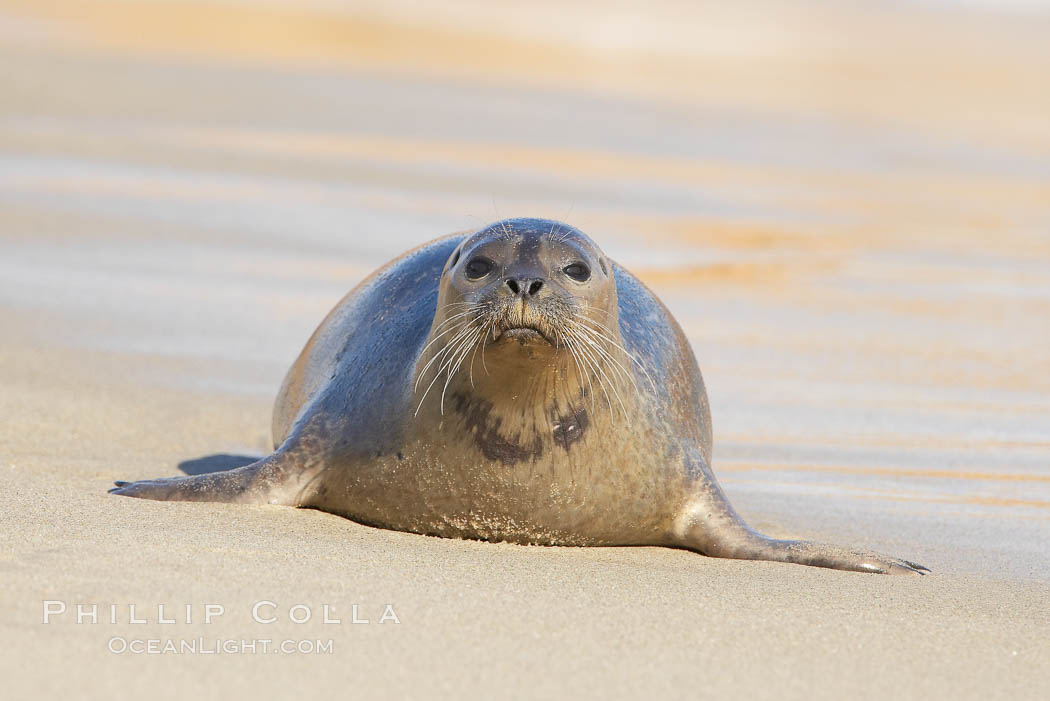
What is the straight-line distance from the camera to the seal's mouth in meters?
4.44

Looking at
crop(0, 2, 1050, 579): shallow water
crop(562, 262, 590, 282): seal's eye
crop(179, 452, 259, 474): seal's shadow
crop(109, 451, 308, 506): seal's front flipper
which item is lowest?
crop(109, 451, 308, 506): seal's front flipper

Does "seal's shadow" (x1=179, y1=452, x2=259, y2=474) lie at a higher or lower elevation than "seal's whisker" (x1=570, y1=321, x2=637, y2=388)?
lower

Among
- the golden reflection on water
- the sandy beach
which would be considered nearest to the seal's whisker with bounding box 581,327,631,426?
the sandy beach

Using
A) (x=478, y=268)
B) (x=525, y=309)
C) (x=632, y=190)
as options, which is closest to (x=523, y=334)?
(x=525, y=309)

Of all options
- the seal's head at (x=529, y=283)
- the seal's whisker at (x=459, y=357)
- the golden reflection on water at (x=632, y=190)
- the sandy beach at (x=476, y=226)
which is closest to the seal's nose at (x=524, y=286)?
the seal's head at (x=529, y=283)

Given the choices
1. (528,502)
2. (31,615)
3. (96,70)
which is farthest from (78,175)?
(31,615)

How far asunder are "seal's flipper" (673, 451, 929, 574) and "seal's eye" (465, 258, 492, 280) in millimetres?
1086

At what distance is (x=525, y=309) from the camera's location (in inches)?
174

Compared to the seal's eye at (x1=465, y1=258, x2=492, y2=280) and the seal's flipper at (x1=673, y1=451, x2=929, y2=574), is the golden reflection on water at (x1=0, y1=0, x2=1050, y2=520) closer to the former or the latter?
the seal's flipper at (x1=673, y1=451, x2=929, y2=574)

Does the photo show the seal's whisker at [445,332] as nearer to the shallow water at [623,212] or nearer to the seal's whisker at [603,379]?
the seal's whisker at [603,379]

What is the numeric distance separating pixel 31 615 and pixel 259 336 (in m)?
5.10

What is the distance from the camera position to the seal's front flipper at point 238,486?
4980 mm

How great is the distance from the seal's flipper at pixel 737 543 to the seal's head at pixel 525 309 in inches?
21.0

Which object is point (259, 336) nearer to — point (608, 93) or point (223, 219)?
point (223, 219)
